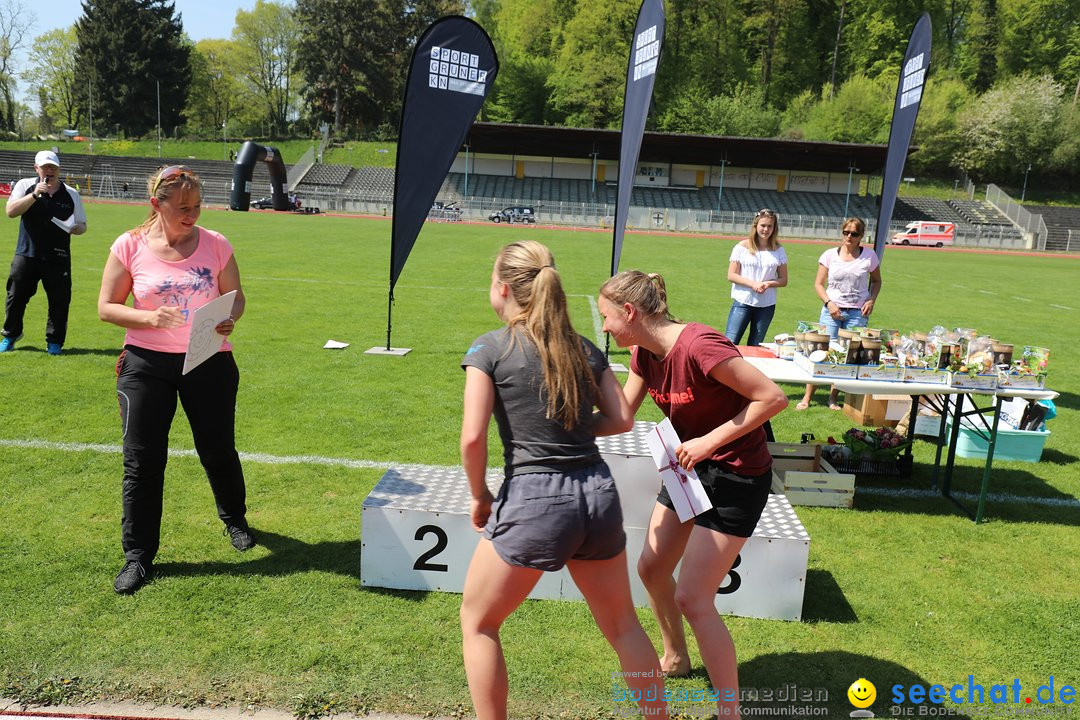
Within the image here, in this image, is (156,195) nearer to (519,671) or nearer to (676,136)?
(519,671)

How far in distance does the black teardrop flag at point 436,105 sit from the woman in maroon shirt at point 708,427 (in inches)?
205

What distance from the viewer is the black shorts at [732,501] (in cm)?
270

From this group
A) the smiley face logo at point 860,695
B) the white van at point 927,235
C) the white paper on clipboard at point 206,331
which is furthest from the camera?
the white van at point 927,235

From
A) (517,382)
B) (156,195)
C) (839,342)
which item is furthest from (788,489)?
(156,195)

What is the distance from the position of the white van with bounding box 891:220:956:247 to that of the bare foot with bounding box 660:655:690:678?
44210 millimetres

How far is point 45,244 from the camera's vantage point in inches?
308

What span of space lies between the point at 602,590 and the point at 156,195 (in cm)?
258

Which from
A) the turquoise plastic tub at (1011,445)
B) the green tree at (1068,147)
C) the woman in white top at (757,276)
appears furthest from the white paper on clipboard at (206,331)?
the green tree at (1068,147)

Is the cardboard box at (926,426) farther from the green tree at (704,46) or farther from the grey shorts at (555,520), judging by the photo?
the green tree at (704,46)

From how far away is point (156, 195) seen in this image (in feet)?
11.1

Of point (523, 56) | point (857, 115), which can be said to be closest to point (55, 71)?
point (523, 56)

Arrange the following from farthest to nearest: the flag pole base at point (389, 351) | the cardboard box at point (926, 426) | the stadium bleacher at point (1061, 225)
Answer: the stadium bleacher at point (1061, 225)
the flag pole base at point (389, 351)
the cardboard box at point (926, 426)

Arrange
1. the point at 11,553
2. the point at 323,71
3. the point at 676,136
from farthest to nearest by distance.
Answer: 1. the point at 323,71
2. the point at 676,136
3. the point at 11,553

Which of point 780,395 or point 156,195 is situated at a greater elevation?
point 156,195
